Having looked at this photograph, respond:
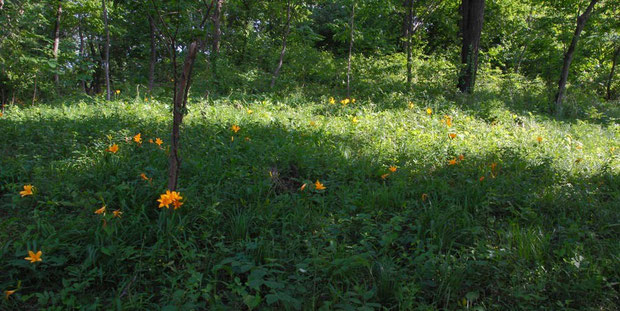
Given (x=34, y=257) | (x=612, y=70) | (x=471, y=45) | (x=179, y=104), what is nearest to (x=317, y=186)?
(x=179, y=104)

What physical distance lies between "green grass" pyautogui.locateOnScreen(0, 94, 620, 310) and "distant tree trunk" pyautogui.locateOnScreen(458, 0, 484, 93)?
428cm

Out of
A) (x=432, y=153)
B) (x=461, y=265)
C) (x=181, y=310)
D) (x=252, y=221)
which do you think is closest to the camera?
(x=181, y=310)

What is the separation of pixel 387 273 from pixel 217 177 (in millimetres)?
1787

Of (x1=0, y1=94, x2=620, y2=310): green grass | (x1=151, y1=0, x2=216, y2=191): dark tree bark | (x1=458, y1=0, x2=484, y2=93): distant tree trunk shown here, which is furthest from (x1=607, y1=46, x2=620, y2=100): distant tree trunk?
(x1=151, y1=0, x2=216, y2=191): dark tree bark

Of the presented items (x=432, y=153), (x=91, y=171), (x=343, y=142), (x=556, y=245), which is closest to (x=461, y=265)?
(x=556, y=245)

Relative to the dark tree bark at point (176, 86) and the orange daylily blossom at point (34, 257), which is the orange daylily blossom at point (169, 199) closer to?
the dark tree bark at point (176, 86)

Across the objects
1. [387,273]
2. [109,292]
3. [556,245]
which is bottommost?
[109,292]

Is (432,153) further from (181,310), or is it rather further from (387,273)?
(181,310)

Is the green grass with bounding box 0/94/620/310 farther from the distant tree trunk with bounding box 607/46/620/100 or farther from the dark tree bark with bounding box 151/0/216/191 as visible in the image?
the distant tree trunk with bounding box 607/46/620/100

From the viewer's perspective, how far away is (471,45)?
845 centimetres

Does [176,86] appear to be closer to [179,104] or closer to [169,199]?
[179,104]

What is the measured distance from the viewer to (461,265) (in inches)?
83.5

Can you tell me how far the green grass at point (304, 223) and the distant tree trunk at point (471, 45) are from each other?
4.28m

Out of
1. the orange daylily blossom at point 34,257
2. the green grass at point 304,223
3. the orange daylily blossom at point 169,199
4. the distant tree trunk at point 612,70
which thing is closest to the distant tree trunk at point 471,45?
the green grass at point 304,223
